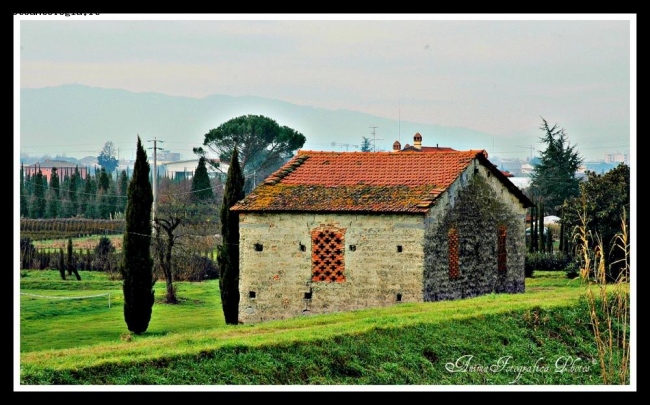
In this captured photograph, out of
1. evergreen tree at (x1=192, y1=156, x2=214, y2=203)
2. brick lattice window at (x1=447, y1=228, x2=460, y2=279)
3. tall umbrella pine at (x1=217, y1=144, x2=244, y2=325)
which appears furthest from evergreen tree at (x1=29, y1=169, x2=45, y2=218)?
brick lattice window at (x1=447, y1=228, x2=460, y2=279)

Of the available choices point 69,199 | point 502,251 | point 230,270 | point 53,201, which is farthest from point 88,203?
point 502,251

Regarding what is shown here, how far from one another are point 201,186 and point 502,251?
3876 cm

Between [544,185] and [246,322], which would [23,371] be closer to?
[246,322]

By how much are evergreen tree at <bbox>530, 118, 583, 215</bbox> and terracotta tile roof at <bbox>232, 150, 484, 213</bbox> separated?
3344 centimetres

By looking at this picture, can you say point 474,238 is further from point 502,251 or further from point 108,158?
point 108,158

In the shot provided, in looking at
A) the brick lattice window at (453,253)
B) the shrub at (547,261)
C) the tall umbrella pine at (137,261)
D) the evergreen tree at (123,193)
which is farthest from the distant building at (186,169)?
the brick lattice window at (453,253)

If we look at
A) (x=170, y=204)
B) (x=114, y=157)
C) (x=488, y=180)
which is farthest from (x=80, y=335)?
(x=114, y=157)

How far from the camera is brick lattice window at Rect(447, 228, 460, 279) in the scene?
105 feet

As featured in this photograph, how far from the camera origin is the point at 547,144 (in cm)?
6900

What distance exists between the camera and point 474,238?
110 ft

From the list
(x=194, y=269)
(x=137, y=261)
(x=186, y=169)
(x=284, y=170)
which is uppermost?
(x=186, y=169)

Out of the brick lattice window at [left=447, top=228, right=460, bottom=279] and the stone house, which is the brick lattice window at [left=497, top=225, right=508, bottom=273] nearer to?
the stone house

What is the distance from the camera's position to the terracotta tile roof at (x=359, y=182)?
1232 inches

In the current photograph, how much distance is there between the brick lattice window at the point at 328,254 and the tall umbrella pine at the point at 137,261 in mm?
5582
